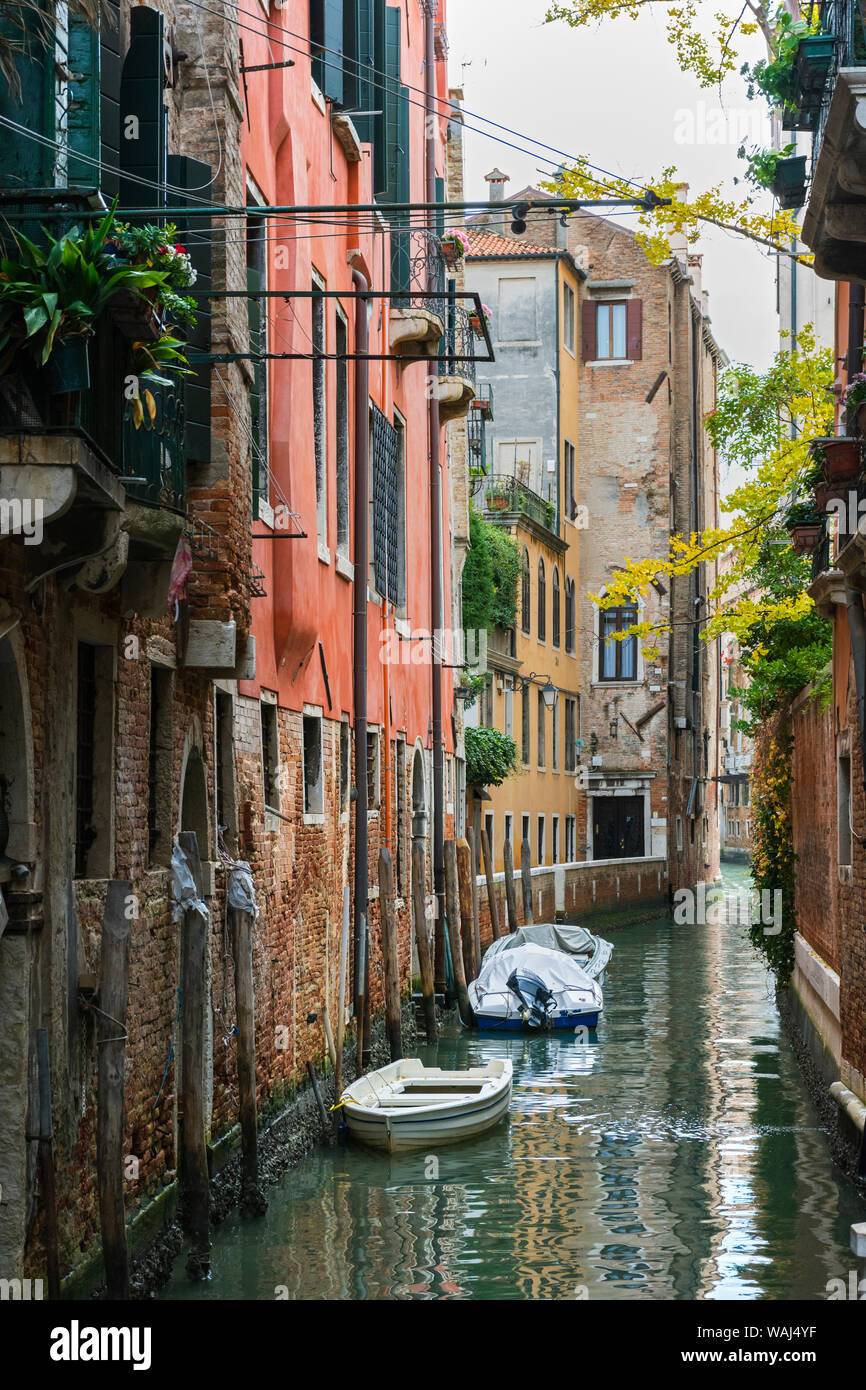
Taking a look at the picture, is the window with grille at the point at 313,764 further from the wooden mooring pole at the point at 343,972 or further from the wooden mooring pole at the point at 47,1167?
the wooden mooring pole at the point at 47,1167

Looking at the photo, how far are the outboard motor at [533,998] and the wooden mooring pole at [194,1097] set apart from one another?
1102cm

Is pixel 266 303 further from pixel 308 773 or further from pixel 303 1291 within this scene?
Answer: pixel 303 1291

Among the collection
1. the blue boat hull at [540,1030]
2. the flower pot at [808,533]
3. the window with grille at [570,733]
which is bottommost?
the blue boat hull at [540,1030]

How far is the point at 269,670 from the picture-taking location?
11.8 m

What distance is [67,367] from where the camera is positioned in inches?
246

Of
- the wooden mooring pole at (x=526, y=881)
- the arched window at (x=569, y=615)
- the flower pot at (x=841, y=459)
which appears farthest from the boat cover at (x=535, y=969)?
the arched window at (x=569, y=615)

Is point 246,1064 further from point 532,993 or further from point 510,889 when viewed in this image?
point 510,889

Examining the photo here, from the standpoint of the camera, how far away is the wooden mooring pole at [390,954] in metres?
14.4

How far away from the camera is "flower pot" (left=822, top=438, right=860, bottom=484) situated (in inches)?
393

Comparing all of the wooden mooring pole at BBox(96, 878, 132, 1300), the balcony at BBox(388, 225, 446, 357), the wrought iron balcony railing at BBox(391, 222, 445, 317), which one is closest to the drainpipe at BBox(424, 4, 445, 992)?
the wrought iron balcony railing at BBox(391, 222, 445, 317)

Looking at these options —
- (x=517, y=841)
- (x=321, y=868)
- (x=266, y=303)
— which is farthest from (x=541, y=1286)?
(x=517, y=841)

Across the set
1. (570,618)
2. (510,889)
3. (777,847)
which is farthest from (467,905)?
(570,618)

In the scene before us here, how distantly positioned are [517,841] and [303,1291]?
23.7m

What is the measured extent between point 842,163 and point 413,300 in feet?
36.6
